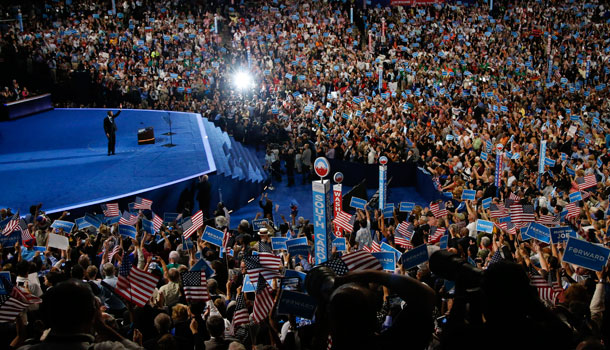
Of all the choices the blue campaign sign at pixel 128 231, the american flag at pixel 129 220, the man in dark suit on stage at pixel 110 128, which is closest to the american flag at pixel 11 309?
the blue campaign sign at pixel 128 231

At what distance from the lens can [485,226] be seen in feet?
30.5

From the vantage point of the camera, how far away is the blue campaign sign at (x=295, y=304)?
514 cm

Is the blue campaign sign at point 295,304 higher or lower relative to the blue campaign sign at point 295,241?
higher

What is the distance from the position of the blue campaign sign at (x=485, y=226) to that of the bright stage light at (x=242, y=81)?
22.0m

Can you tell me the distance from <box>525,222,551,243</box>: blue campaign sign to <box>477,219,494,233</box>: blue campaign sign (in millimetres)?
919

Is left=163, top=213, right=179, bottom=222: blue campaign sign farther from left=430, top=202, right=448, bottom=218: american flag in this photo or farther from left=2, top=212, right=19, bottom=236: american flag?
left=430, top=202, right=448, bottom=218: american flag

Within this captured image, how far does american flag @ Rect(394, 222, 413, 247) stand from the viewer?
9.93 m

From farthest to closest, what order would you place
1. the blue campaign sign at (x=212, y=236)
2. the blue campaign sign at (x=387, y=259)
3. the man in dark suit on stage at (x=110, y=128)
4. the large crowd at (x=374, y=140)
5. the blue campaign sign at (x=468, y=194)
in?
the man in dark suit on stage at (x=110, y=128), the blue campaign sign at (x=468, y=194), the blue campaign sign at (x=212, y=236), the blue campaign sign at (x=387, y=259), the large crowd at (x=374, y=140)

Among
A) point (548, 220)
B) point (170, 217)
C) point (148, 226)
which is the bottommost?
point (170, 217)

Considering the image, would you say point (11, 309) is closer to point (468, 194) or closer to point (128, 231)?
point (128, 231)

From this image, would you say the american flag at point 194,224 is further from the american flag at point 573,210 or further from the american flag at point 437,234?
the american flag at point 573,210

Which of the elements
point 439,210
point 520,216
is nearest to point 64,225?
point 439,210

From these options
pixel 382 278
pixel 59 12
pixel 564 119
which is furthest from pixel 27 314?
pixel 59 12

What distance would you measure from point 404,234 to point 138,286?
17.7 feet
